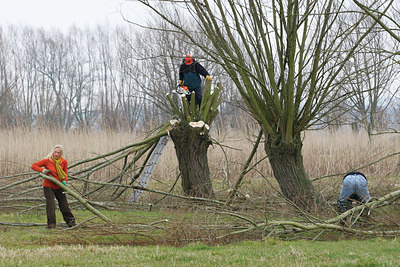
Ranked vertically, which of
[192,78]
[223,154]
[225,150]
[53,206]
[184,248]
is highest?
[192,78]

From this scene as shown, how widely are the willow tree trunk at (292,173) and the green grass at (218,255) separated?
8.49 feet

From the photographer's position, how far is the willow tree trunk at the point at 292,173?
7.87 meters

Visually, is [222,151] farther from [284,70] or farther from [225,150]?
[284,70]

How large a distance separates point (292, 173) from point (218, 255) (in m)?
3.75

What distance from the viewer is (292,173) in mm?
8039

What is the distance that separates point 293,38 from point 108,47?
3432 cm

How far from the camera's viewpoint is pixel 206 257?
4453 mm

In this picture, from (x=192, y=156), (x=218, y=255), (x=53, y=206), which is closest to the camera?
(x=218, y=255)

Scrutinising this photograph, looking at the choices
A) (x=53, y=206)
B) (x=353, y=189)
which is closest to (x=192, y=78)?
(x=53, y=206)

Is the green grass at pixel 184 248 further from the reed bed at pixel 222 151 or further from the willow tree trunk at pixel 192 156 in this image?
the reed bed at pixel 222 151

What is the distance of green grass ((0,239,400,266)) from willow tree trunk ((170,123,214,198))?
3.96 metres

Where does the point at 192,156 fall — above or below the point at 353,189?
above

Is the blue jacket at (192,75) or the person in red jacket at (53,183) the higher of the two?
the blue jacket at (192,75)

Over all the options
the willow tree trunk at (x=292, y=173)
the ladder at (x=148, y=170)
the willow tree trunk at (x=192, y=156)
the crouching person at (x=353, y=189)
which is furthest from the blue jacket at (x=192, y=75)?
the crouching person at (x=353, y=189)
